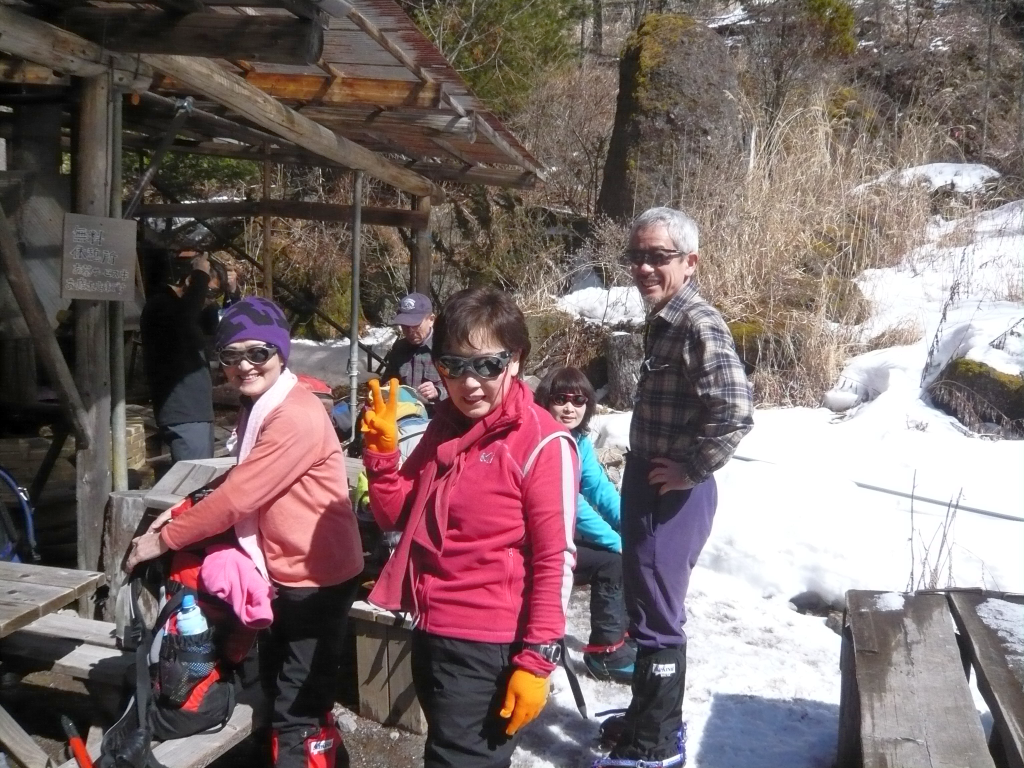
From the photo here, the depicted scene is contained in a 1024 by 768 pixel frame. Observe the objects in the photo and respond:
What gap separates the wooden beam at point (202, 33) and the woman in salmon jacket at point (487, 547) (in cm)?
155

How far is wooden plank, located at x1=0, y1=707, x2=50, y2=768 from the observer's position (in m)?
2.66

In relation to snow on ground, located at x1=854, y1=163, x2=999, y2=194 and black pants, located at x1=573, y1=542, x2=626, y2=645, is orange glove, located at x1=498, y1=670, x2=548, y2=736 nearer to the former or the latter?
black pants, located at x1=573, y1=542, x2=626, y2=645

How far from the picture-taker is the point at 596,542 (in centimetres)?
365

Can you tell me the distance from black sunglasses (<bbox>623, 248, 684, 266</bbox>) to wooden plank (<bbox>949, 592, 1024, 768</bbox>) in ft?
4.73

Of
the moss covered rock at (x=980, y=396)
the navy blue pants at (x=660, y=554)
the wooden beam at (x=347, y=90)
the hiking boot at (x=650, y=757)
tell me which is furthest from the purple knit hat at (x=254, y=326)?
the moss covered rock at (x=980, y=396)

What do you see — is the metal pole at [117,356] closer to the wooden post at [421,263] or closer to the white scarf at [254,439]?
the white scarf at [254,439]

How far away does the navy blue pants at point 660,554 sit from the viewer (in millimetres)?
2650

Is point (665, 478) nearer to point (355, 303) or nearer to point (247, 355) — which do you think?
point (247, 355)

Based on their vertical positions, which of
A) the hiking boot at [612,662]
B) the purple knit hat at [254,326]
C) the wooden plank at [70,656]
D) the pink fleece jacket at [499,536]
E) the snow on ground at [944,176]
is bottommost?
the hiking boot at [612,662]

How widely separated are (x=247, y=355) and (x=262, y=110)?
6.79 feet

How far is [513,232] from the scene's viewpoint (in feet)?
35.3

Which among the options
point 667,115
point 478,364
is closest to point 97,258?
point 478,364

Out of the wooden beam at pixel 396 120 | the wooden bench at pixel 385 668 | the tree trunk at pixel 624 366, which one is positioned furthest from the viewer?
the tree trunk at pixel 624 366

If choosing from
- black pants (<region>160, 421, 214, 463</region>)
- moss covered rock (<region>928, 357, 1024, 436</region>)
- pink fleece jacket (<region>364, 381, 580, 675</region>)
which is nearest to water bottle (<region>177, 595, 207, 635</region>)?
pink fleece jacket (<region>364, 381, 580, 675</region>)
